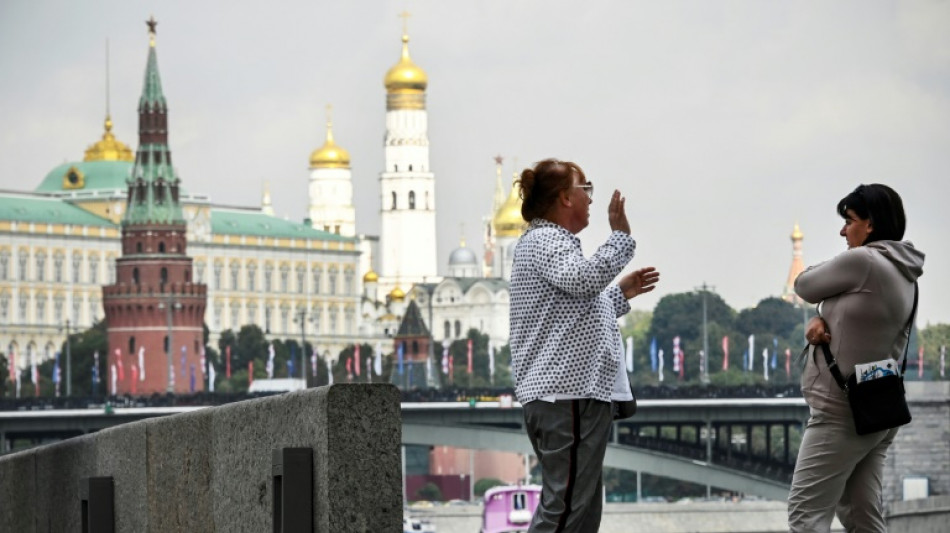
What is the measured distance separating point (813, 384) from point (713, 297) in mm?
147276

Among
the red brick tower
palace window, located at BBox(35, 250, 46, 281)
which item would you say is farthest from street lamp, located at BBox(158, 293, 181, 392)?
palace window, located at BBox(35, 250, 46, 281)

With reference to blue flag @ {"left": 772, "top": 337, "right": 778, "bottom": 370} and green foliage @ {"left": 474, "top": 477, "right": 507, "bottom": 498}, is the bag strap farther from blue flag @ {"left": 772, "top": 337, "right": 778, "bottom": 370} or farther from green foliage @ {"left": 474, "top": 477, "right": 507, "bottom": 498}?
green foliage @ {"left": 474, "top": 477, "right": 507, "bottom": 498}

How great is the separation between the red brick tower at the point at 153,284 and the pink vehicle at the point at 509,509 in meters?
76.1

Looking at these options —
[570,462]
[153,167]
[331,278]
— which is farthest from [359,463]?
[331,278]

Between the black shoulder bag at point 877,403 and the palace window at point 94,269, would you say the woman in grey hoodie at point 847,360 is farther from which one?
the palace window at point 94,269

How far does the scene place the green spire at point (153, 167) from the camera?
440 ft

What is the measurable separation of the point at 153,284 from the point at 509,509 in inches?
3290

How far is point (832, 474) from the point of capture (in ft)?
27.6

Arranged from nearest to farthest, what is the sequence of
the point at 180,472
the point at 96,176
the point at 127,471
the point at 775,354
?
the point at 180,472, the point at 127,471, the point at 775,354, the point at 96,176

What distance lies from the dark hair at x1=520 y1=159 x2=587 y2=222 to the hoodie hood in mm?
968

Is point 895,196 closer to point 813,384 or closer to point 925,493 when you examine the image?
point 813,384

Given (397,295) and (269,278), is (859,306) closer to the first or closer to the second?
(269,278)

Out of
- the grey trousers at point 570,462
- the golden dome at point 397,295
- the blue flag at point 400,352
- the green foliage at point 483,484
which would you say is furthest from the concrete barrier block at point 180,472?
the golden dome at point 397,295

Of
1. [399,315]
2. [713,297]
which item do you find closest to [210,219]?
[399,315]
